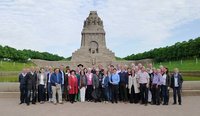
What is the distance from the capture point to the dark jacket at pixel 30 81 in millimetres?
18531

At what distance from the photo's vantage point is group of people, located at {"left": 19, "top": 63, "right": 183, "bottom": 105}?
60.5 feet

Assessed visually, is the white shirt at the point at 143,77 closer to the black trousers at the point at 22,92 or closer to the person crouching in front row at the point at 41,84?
the person crouching in front row at the point at 41,84

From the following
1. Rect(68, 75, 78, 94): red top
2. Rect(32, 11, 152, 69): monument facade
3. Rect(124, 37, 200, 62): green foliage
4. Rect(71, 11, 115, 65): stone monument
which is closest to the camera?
Rect(68, 75, 78, 94): red top

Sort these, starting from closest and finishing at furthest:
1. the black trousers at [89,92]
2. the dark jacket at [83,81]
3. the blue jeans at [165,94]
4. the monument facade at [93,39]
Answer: the blue jeans at [165,94], the dark jacket at [83,81], the black trousers at [89,92], the monument facade at [93,39]

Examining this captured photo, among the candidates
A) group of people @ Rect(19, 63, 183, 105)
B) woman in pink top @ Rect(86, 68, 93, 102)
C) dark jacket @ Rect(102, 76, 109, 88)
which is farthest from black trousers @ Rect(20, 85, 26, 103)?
dark jacket @ Rect(102, 76, 109, 88)

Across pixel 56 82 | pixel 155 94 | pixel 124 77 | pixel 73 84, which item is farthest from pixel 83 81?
pixel 155 94

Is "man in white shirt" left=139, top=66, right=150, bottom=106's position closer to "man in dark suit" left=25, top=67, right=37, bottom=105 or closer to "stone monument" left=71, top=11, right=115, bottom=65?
"man in dark suit" left=25, top=67, right=37, bottom=105

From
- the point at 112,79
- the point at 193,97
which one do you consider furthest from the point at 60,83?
the point at 193,97

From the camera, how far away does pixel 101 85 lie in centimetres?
1959

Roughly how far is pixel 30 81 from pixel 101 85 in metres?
4.05

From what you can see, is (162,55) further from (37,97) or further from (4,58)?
(37,97)

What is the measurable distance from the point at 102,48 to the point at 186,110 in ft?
273

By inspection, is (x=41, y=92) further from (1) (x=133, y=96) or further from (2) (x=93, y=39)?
(2) (x=93, y=39)

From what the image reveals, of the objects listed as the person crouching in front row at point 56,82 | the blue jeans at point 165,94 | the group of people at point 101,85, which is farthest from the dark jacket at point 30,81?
the blue jeans at point 165,94
